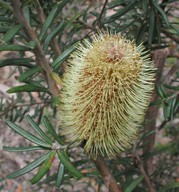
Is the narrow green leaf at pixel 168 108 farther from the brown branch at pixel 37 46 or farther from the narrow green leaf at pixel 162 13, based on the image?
the brown branch at pixel 37 46

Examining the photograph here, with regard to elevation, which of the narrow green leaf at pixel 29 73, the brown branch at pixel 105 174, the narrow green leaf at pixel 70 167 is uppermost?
the narrow green leaf at pixel 29 73

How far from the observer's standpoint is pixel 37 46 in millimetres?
1090

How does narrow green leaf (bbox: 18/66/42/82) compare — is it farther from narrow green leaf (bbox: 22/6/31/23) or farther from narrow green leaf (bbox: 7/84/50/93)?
narrow green leaf (bbox: 22/6/31/23)

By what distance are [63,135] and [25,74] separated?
234mm

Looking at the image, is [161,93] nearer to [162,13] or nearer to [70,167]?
[162,13]

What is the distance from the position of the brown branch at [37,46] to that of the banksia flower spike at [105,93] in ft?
0.15

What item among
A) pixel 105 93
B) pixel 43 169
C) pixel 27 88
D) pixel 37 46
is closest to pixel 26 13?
pixel 37 46

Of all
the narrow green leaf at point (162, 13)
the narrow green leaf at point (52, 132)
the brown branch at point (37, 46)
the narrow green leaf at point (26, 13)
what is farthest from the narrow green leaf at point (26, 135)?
the narrow green leaf at point (162, 13)

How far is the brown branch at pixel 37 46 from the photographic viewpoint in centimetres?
106

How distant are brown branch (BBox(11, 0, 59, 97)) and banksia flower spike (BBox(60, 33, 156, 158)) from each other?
0.05m

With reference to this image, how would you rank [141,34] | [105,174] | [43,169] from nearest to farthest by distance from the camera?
[43,169] < [105,174] < [141,34]

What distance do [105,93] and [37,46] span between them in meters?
0.24

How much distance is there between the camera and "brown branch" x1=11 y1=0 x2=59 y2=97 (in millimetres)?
1058

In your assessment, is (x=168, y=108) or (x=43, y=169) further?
(x=168, y=108)
